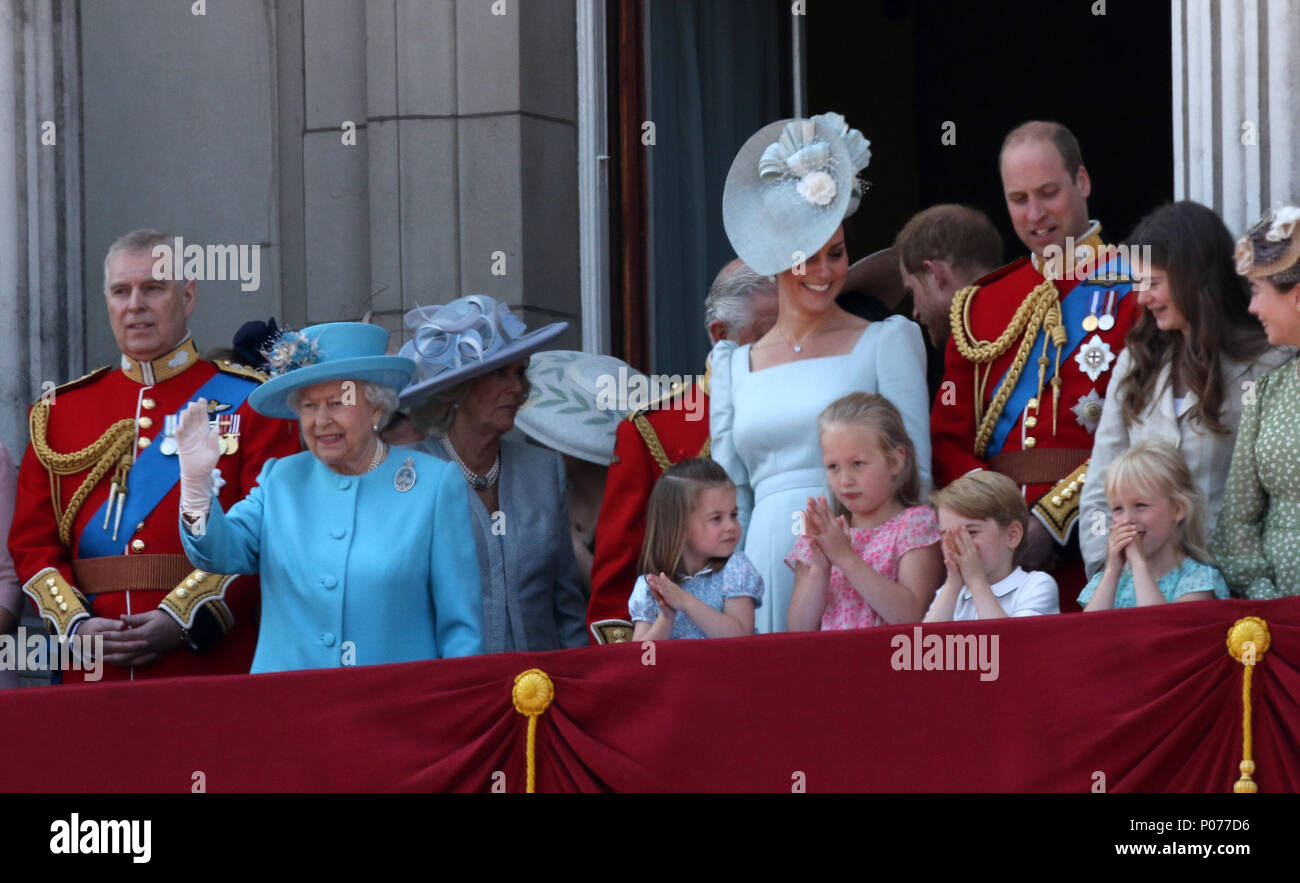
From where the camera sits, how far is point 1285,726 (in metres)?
4.19

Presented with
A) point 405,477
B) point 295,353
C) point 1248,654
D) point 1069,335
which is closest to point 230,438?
point 295,353

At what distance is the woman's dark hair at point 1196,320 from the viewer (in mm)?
4875

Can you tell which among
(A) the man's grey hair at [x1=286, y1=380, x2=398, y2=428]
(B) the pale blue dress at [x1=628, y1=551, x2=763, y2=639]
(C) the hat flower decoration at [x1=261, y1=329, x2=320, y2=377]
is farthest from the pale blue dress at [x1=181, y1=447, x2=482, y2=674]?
(B) the pale blue dress at [x1=628, y1=551, x2=763, y2=639]

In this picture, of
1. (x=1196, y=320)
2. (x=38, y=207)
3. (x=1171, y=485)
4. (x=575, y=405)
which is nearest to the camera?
(x=1171, y=485)

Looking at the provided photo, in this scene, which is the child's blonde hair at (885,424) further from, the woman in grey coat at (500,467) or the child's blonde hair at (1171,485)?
the woman in grey coat at (500,467)

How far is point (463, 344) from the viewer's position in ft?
19.7

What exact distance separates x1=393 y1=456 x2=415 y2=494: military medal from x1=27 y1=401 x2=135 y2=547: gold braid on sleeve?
40.2 inches

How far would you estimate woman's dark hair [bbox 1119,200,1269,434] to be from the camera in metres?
4.88

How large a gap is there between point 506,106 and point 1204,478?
10.1 feet

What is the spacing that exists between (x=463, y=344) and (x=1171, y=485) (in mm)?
2037

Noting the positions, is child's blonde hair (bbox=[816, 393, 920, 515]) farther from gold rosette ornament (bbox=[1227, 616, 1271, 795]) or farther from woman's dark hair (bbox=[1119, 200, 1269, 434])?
gold rosette ornament (bbox=[1227, 616, 1271, 795])

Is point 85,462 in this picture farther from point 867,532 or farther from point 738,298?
point 867,532

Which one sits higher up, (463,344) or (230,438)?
(463,344)
